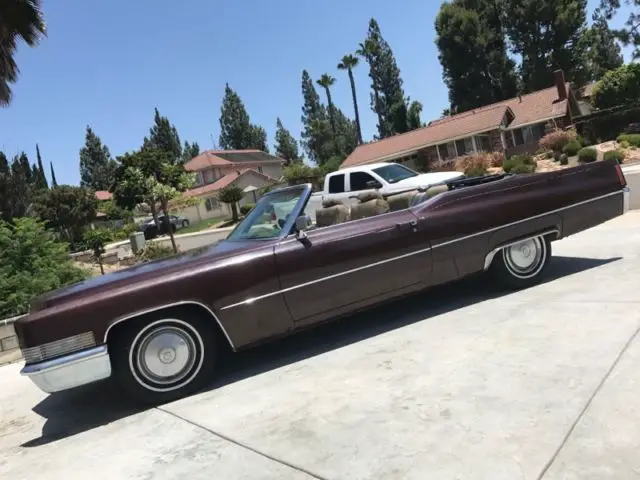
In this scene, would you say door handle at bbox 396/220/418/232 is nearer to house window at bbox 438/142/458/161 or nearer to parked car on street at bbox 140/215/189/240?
parked car on street at bbox 140/215/189/240

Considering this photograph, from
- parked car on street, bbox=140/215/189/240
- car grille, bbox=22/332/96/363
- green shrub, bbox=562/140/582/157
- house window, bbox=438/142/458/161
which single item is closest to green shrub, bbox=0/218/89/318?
car grille, bbox=22/332/96/363

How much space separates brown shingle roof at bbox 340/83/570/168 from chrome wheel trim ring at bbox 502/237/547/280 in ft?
120

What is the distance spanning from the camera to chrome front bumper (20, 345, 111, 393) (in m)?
3.71

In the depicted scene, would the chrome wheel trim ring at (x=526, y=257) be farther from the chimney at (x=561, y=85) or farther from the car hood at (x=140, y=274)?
the chimney at (x=561, y=85)

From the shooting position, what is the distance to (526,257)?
213 inches

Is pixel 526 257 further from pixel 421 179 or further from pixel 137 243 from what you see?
pixel 137 243

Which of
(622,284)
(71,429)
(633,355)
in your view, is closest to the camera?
(633,355)

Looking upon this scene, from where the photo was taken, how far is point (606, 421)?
2732 mm

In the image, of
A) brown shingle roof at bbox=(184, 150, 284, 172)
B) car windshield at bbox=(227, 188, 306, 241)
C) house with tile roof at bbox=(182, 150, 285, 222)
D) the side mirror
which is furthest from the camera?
brown shingle roof at bbox=(184, 150, 284, 172)

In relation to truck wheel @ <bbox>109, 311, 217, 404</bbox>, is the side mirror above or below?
above

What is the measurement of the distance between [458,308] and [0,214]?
19.5 metres

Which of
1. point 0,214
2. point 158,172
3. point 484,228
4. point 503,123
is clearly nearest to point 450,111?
point 503,123

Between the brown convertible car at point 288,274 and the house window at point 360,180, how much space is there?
27.4 ft

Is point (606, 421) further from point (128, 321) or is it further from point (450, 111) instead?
point (450, 111)
